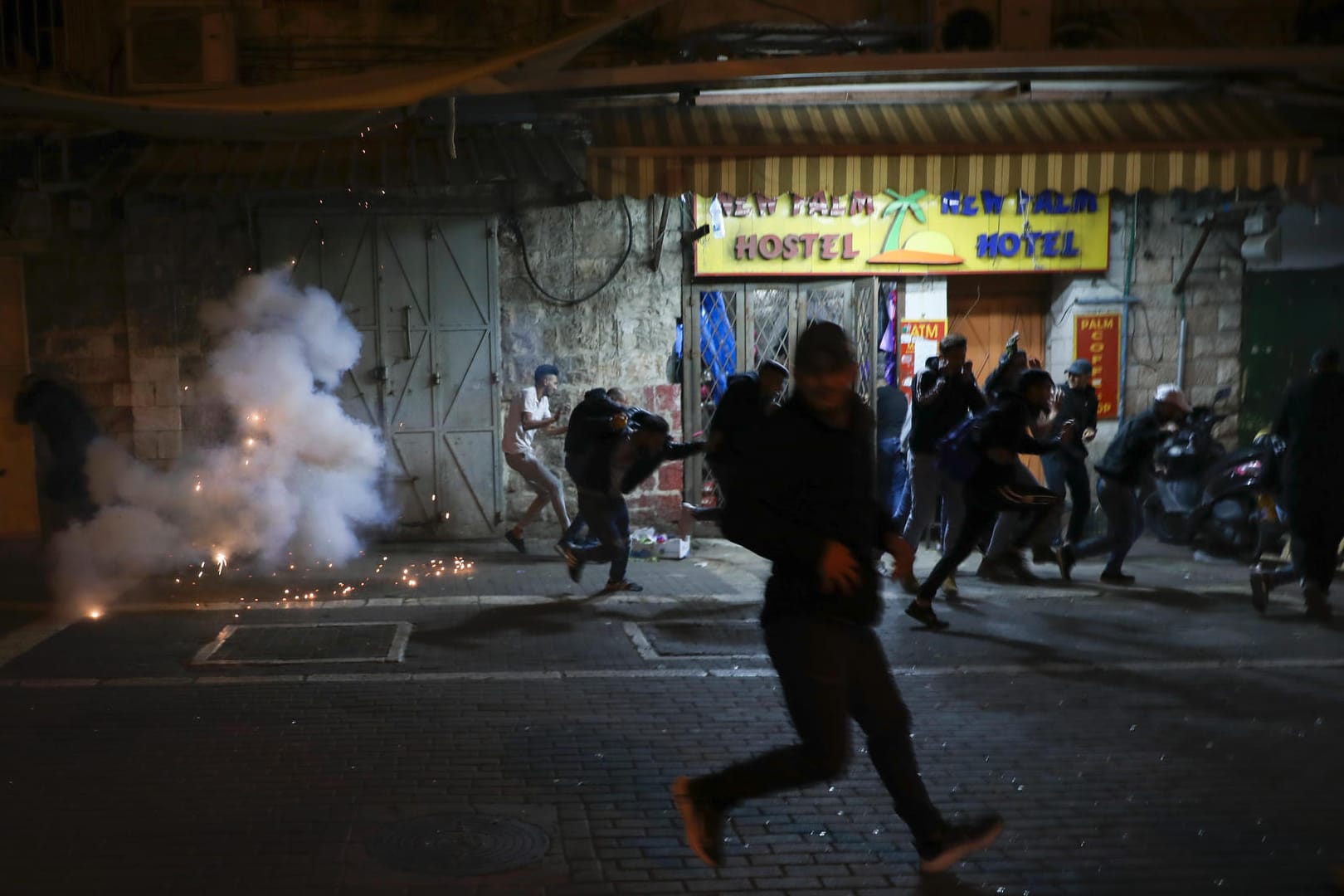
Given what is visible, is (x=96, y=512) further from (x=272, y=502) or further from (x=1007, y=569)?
(x=1007, y=569)

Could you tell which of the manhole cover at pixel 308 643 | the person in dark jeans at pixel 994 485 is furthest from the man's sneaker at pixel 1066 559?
the manhole cover at pixel 308 643

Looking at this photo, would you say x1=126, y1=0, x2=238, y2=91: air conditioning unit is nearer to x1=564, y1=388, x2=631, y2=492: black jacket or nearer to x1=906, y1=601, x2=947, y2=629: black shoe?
x1=564, y1=388, x2=631, y2=492: black jacket

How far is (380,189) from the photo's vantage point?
10.5 metres

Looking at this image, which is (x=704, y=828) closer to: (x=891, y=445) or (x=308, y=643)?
(x=308, y=643)

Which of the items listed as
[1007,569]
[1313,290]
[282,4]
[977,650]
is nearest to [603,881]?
[977,650]

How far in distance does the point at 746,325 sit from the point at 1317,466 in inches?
227

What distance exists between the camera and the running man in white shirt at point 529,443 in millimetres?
11148

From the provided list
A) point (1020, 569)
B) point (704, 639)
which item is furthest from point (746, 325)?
point (704, 639)

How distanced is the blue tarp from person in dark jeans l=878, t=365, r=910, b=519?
161 cm

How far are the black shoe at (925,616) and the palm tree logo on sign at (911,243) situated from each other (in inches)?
201

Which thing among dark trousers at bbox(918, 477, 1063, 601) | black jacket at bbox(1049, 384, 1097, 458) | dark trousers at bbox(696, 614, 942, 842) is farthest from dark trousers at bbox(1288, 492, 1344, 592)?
dark trousers at bbox(696, 614, 942, 842)

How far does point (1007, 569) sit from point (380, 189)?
6.42 m

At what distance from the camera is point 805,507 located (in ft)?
13.0

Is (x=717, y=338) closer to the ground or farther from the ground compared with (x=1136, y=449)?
farther from the ground
